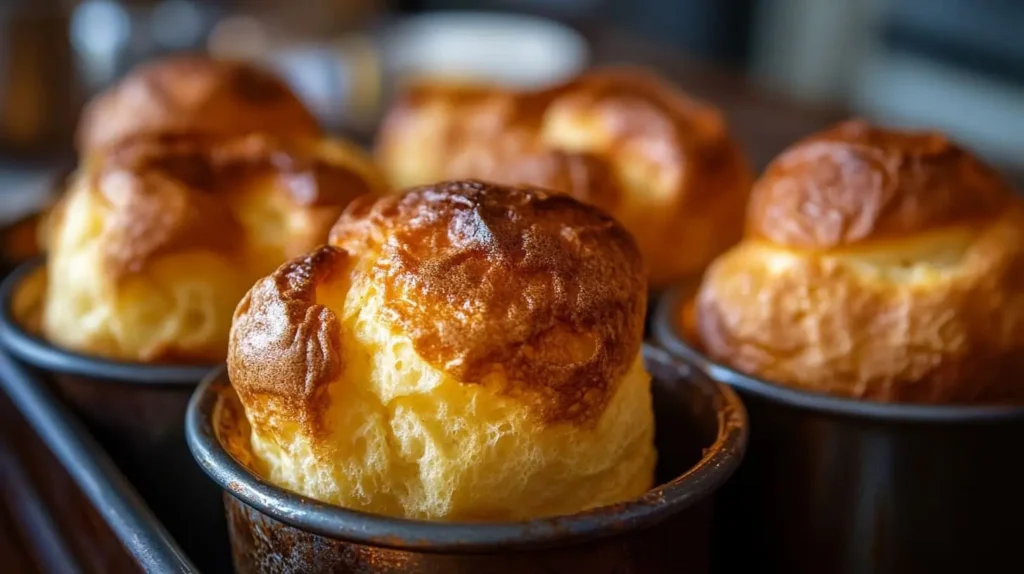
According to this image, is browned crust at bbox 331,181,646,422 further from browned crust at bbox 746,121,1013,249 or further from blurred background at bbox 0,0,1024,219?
blurred background at bbox 0,0,1024,219

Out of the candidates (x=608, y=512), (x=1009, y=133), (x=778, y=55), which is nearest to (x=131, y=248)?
(x=608, y=512)

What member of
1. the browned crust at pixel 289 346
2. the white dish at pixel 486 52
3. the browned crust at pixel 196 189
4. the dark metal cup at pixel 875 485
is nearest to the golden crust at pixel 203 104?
the browned crust at pixel 196 189

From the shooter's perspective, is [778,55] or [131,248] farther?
[778,55]

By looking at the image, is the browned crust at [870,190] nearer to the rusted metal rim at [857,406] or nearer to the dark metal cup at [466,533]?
the rusted metal rim at [857,406]

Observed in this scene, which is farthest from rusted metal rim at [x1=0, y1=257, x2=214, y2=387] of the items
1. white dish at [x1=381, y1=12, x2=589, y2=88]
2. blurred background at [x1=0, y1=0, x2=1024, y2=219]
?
white dish at [x1=381, y1=12, x2=589, y2=88]

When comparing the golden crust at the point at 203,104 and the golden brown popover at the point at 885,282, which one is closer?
the golden brown popover at the point at 885,282

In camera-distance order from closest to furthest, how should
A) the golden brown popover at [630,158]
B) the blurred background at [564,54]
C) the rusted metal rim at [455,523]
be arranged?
the rusted metal rim at [455,523]
the golden brown popover at [630,158]
the blurred background at [564,54]

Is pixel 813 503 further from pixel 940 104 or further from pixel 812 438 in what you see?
pixel 940 104
